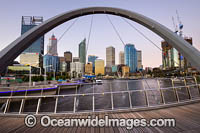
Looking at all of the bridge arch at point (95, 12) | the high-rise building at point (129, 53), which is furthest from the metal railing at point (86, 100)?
the high-rise building at point (129, 53)

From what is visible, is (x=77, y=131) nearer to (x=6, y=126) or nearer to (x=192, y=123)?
(x=6, y=126)

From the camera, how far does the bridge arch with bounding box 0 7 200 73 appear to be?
4.08 metres

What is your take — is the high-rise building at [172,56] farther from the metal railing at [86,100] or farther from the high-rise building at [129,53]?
the high-rise building at [129,53]

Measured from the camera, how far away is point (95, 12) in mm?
7754

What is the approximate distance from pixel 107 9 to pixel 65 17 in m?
3.40

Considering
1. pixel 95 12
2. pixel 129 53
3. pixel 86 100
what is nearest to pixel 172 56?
pixel 129 53

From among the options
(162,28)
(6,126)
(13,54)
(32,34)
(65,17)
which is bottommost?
(6,126)

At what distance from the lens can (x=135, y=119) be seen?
4.00m

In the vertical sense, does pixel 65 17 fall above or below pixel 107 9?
below

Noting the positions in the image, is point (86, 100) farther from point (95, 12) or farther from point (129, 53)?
point (129, 53)

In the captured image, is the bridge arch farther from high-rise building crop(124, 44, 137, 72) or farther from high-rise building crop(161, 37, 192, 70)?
high-rise building crop(124, 44, 137, 72)

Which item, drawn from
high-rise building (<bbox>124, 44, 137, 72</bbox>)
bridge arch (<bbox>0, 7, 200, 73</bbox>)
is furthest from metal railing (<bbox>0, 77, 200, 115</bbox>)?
high-rise building (<bbox>124, 44, 137, 72</bbox>)

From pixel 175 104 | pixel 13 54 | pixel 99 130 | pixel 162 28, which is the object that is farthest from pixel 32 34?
pixel 175 104

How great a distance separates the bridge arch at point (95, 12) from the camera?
13.4 feet
